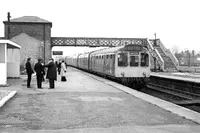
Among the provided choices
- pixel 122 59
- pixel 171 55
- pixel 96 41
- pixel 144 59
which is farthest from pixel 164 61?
pixel 122 59

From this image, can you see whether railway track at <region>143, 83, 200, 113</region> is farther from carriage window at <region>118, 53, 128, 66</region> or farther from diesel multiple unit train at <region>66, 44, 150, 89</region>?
carriage window at <region>118, 53, 128, 66</region>

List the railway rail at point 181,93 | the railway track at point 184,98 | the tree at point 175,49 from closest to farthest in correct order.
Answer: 1. the railway track at point 184,98
2. the railway rail at point 181,93
3. the tree at point 175,49

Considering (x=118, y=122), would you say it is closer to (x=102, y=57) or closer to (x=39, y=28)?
(x=102, y=57)

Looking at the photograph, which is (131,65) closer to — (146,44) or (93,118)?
(93,118)

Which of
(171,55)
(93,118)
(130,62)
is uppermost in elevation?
(171,55)

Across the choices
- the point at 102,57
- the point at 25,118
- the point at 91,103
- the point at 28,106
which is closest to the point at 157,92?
the point at 102,57

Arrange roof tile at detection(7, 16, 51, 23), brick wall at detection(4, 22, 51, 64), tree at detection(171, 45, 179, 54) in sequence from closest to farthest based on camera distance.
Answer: brick wall at detection(4, 22, 51, 64) < roof tile at detection(7, 16, 51, 23) < tree at detection(171, 45, 179, 54)

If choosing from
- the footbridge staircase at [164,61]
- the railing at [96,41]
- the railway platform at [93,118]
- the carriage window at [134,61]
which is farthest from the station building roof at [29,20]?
the railway platform at [93,118]

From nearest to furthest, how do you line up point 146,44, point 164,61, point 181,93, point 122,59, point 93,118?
1. point 93,118
2. point 181,93
3. point 122,59
4. point 164,61
5. point 146,44

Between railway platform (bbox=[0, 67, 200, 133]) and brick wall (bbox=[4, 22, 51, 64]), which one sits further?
brick wall (bbox=[4, 22, 51, 64])

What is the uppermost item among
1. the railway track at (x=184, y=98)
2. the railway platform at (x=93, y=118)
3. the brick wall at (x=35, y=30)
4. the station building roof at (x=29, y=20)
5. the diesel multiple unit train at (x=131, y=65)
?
the station building roof at (x=29, y=20)

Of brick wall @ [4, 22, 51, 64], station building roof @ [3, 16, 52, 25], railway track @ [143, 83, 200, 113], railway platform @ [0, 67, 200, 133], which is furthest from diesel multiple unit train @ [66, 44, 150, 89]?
station building roof @ [3, 16, 52, 25]

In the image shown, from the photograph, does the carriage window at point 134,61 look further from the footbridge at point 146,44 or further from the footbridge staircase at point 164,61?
the footbridge at point 146,44

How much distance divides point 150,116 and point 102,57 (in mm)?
16400
